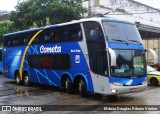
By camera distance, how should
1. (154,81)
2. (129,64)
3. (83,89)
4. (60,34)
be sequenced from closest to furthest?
(129,64), (83,89), (60,34), (154,81)

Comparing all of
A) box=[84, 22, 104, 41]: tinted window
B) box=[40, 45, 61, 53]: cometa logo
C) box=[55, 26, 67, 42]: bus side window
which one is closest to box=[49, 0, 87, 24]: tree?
box=[40, 45, 61, 53]: cometa logo

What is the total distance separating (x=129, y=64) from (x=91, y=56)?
1.79m

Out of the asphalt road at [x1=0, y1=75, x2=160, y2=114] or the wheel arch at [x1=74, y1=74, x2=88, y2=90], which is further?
the wheel arch at [x1=74, y1=74, x2=88, y2=90]

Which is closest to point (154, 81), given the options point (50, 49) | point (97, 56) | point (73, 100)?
point (50, 49)

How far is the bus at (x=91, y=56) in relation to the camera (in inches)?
547

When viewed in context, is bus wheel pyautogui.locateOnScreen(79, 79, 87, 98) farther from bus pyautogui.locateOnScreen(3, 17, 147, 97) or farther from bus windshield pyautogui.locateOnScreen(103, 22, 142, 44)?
bus windshield pyautogui.locateOnScreen(103, 22, 142, 44)

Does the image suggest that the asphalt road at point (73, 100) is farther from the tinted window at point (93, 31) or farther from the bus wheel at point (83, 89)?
the tinted window at point (93, 31)

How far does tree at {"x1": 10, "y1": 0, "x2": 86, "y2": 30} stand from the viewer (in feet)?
99.1

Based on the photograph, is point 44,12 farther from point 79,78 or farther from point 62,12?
point 79,78

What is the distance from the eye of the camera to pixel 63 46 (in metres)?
16.8

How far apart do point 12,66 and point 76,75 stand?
7.51 metres

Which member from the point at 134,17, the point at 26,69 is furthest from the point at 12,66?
the point at 134,17

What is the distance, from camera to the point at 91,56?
14.8 meters

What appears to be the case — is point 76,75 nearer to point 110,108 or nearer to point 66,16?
point 110,108
